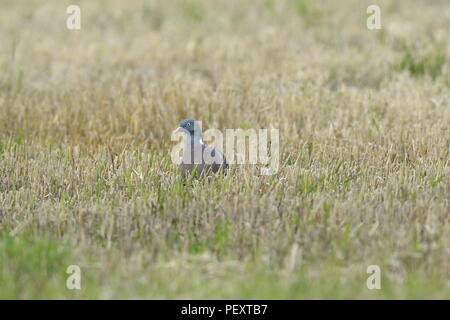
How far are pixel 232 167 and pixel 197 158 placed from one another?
36 cm

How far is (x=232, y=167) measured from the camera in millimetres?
6617

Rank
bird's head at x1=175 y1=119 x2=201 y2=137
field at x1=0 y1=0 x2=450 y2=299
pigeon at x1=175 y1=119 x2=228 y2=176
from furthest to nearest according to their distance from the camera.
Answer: bird's head at x1=175 y1=119 x2=201 y2=137, pigeon at x1=175 y1=119 x2=228 y2=176, field at x1=0 y1=0 x2=450 y2=299

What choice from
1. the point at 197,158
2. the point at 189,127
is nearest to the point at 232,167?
the point at 197,158

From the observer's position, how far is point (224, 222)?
537 cm

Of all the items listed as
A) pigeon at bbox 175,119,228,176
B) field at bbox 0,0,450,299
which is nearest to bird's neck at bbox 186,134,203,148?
pigeon at bbox 175,119,228,176

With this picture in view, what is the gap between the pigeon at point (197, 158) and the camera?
21.0 ft

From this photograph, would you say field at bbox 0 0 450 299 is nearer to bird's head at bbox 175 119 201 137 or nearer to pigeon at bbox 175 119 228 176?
pigeon at bbox 175 119 228 176

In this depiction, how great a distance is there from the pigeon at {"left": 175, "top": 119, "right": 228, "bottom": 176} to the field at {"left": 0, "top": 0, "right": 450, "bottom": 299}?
0.16 m

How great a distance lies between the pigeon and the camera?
641 cm
